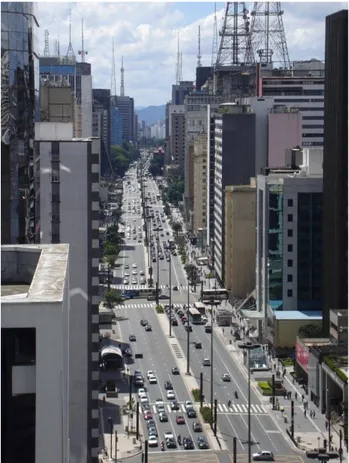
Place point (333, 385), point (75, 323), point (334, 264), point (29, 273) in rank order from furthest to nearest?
point (334, 264) → point (333, 385) → point (75, 323) → point (29, 273)

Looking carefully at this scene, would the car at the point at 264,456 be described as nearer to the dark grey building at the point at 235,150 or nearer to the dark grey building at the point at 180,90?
the dark grey building at the point at 235,150

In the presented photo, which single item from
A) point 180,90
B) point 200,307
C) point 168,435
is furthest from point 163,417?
point 180,90

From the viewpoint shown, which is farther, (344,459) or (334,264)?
(334,264)

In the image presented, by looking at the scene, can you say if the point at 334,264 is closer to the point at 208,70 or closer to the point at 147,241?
the point at 147,241

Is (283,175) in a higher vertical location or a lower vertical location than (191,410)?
higher

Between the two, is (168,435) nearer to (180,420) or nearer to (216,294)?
(180,420)

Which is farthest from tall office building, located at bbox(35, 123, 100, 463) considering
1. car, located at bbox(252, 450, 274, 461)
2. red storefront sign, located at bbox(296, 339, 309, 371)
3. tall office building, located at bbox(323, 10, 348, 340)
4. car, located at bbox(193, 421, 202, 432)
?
tall office building, located at bbox(323, 10, 348, 340)

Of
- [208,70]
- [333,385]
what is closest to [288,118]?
[333,385]
